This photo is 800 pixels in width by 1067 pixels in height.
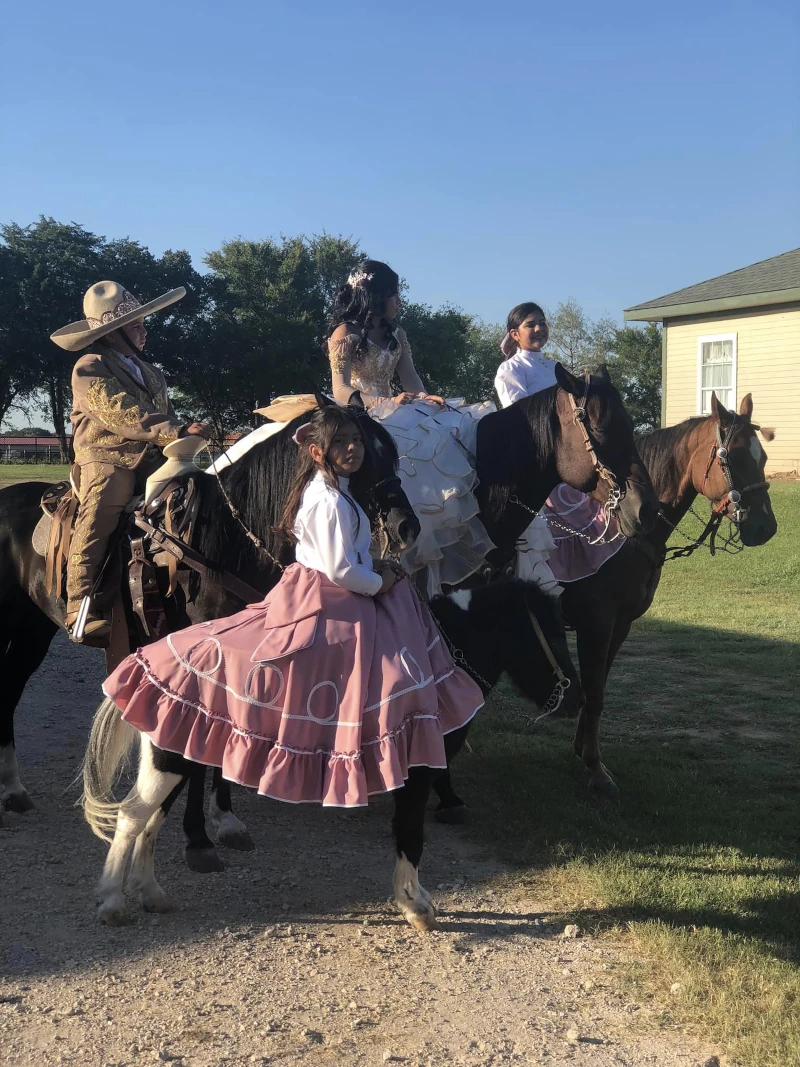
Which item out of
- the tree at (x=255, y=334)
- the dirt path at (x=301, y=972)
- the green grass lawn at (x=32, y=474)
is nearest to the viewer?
the dirt path at (x=301, y=972)

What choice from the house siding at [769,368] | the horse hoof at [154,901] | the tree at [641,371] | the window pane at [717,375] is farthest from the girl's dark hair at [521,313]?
the tree at [641,371]

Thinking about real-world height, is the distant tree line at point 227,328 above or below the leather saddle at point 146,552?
above

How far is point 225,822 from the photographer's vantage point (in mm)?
4773

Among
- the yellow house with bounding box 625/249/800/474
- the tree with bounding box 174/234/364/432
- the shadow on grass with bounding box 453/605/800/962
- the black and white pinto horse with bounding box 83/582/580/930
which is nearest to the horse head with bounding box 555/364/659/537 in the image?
the black and white pinto horse with bounding box 83/582/580/930

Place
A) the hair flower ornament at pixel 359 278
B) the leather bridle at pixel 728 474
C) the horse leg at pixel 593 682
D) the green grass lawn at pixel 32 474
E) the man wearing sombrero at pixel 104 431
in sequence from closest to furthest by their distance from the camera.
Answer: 1. the man wearing sombrero at pixel 104 431
2. the hair flower ornament at pixel 359 278
3. the horse leg at pixel 593 682
4. the leather bridle at pixel 728 474
5. the green grass lawn at pixel 32 474

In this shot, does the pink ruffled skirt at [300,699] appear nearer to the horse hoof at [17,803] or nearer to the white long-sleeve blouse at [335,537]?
the white long-sleeve blouse at [335,537]

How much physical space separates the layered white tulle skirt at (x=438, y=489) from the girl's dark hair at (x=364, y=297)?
0.47 metres

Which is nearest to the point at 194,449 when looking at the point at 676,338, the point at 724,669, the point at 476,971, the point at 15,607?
the point at 15,607

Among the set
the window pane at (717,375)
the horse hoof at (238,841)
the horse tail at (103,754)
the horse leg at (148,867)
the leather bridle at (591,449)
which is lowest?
the horse hoof at (238,841)

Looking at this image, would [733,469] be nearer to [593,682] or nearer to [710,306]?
[593,682]

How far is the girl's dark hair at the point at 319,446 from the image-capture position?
3.54m

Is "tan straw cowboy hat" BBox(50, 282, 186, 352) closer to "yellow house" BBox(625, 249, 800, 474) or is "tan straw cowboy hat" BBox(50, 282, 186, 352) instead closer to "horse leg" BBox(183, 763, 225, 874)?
"horse leg" BBox(183, 763, 225, 874)

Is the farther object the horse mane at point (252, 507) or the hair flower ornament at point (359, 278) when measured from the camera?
the hair flower ornament at point (359, 278)

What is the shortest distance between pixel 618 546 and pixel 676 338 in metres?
16.0
